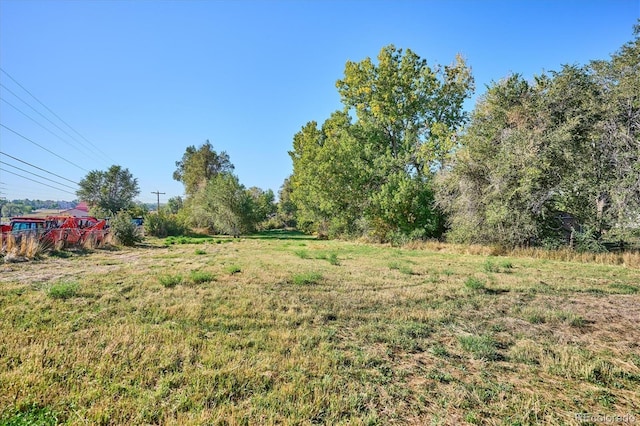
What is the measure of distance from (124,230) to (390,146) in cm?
2052

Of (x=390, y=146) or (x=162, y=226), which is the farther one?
(x=162, y=226)

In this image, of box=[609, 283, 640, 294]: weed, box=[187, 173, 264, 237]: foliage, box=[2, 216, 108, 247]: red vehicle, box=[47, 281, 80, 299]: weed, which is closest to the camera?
box=[47, 281, 80, 299]: weed

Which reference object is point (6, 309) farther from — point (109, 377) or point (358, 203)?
point (358, 203)

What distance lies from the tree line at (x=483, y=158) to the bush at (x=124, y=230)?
13857mm

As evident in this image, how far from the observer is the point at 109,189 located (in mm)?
70125

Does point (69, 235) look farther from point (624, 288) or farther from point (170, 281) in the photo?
point (624, 288)

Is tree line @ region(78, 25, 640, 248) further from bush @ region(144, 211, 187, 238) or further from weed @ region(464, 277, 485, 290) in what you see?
weed @ region(464, 277, 485, 290)

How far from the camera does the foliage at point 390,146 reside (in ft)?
71.7

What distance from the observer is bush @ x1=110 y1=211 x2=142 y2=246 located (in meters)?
19.4

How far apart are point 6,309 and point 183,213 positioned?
38708 millimetres

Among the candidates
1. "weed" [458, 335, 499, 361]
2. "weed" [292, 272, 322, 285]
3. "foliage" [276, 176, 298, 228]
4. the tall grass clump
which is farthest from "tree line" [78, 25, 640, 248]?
"foliage" [276, 176, 298, 228]

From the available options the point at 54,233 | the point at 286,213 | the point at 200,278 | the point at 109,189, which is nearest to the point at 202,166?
the point at 286,213

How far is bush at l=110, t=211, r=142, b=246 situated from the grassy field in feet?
43.9

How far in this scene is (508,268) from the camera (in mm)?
10773
